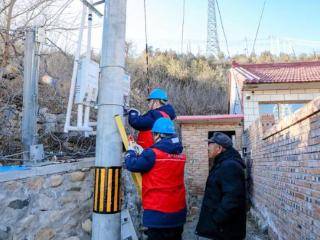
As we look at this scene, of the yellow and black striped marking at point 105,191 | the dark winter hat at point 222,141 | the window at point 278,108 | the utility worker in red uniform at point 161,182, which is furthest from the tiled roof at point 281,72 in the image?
the yellow and black striped marking at point 105,191

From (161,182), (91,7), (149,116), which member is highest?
(91,7)

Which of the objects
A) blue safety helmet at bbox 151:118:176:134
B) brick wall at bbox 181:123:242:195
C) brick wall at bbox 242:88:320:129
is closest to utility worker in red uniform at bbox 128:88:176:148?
blue safety helmet at bbox 151:118:176:134

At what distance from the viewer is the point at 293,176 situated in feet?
14.6

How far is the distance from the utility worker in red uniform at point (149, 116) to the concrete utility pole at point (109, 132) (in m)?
0.30

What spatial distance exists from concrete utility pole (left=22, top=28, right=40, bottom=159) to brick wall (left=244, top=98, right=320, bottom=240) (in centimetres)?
338

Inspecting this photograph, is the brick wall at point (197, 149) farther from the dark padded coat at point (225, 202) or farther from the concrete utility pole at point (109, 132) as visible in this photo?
the concrete utility pole at point (109, 132)

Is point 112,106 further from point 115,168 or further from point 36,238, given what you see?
point 36,238

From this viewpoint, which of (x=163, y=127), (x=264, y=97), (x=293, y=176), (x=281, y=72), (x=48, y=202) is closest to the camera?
(x=163, y=127)

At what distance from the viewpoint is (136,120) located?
3992 millimetres

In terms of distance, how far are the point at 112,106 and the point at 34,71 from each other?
1.59m

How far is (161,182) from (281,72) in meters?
13.1

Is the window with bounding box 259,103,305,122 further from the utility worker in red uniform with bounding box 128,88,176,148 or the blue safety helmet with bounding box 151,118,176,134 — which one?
the blue safety helmet with bounding box 151,118,176,134

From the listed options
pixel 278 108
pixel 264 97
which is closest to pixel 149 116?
pixel 264 97

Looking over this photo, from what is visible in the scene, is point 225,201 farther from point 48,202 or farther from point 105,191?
point 48,202
